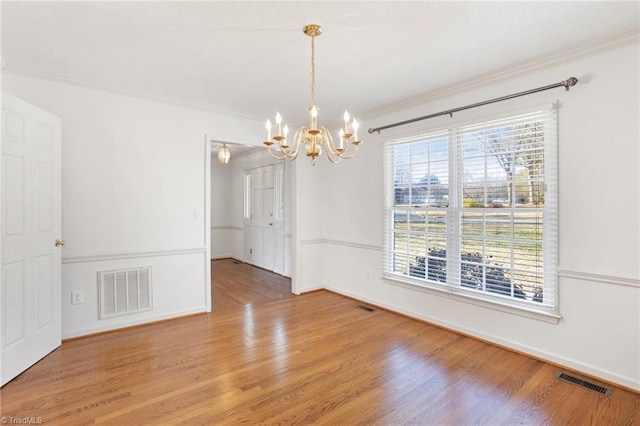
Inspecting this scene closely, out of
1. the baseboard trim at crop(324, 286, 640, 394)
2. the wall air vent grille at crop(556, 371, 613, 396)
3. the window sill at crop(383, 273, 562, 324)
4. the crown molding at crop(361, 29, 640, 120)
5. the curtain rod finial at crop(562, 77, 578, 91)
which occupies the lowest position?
the wall air vent grille at crop(556, 371, 613, 396)

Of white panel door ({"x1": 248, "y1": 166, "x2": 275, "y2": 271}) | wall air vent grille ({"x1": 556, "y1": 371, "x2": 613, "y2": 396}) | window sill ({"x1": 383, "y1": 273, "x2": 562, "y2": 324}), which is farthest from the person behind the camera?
white panel door ({"x1": 248, "y1": 166, "x2": 275, "y2": 271})

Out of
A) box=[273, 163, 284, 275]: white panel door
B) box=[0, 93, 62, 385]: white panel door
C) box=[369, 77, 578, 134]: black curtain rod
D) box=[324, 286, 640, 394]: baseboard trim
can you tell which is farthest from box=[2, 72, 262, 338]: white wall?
box=[324, 286, 640, 394]: baseboard trim

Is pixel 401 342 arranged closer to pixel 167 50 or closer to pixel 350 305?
pixel 350 305

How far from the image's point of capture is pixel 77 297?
3.19m

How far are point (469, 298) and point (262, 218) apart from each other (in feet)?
14.3

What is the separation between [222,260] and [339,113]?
15.8 ft

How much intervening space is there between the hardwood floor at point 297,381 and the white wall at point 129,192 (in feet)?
1.60

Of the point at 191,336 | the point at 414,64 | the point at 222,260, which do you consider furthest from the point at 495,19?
the point at 222,260

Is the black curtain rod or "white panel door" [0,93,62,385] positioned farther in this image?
the black curtain rod

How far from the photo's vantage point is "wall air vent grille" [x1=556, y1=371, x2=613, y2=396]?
7.53 feet

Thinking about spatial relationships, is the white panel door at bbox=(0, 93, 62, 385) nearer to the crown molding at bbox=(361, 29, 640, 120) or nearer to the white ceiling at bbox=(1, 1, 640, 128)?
the white ceiling at bbox=(1, 1, 640, 128)

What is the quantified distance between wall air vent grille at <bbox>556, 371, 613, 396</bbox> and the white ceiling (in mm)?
2504

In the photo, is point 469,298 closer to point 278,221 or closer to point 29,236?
point 278,221

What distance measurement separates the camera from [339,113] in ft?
13.8
